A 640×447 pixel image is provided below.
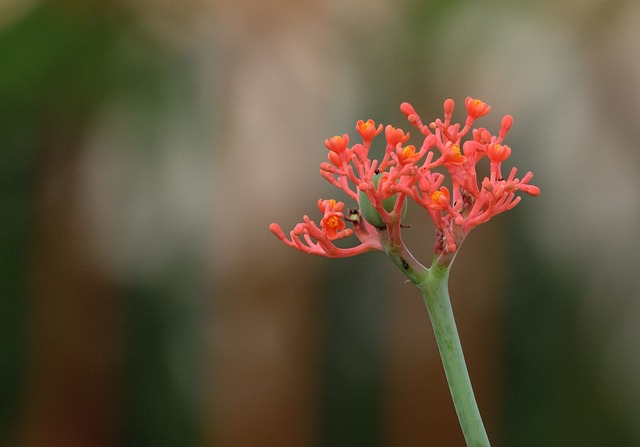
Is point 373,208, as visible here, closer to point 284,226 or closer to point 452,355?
point 452,355

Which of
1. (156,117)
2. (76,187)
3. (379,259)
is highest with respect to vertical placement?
(156,117)

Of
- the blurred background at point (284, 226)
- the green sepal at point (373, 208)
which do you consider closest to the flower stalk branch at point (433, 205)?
the green sepal at point (373, 208)

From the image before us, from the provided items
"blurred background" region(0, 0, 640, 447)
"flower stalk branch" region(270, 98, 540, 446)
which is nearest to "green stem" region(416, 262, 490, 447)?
"flower stalk branch" region(270, 98, 540, 446)

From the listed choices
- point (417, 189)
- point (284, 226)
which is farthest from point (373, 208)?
point (284, 226)

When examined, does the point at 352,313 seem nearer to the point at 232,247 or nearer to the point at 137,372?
the point at 232,247

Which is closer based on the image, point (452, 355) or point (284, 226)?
point (452, 355)

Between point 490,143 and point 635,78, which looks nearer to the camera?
point 490,143

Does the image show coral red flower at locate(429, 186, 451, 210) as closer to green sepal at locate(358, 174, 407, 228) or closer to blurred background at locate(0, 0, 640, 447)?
green sepal at locate(358, 174, 407, 228)

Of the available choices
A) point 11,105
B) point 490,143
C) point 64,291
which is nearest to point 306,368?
point 64,291
